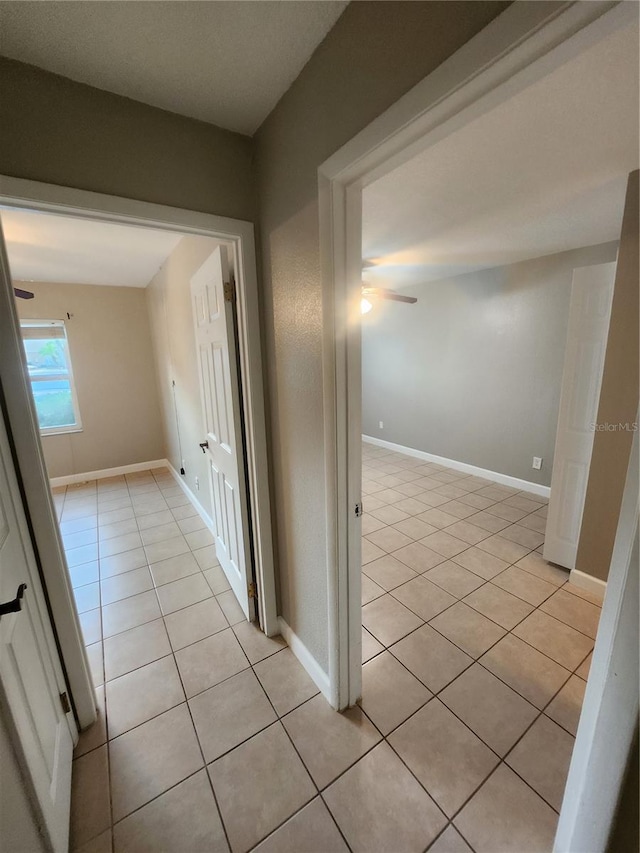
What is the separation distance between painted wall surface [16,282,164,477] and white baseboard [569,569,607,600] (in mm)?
4738

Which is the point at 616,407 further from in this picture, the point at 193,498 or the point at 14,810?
the point at 193,498

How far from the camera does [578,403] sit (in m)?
2.20

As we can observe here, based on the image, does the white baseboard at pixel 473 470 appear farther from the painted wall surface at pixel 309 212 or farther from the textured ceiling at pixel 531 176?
the painted wall surface at pixel 309 212

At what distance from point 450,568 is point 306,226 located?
2.34 m

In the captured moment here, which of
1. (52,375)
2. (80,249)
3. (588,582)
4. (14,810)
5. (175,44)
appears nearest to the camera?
(14,810)

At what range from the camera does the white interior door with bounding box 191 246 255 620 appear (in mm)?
1737

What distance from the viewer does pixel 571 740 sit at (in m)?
1.36

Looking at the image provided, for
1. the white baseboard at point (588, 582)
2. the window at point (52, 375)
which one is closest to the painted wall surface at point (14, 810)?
the white baseboard at point (588, 582)

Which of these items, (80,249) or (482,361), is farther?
(482,361)

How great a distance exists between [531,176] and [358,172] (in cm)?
138

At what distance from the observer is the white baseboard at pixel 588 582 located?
7.04ft

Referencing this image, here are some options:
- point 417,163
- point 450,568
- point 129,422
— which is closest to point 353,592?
point 450,568

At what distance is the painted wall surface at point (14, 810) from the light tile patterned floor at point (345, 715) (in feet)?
1.19

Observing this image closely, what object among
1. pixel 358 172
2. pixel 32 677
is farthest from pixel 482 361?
pixel 32 677
